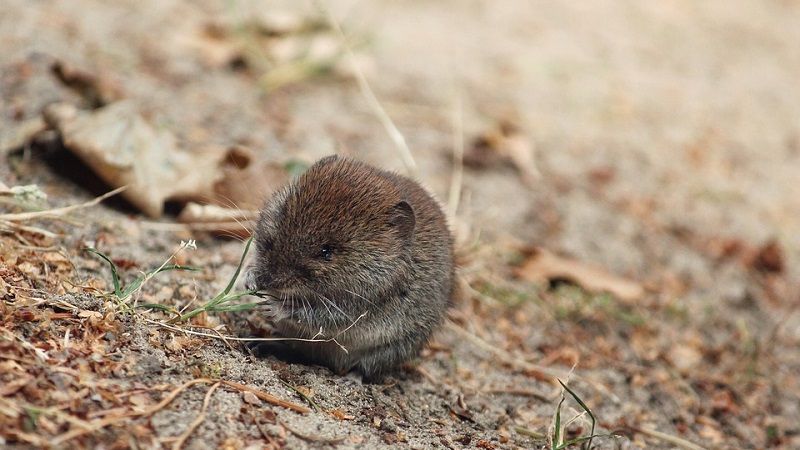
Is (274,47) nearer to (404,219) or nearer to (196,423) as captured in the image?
(404,219)

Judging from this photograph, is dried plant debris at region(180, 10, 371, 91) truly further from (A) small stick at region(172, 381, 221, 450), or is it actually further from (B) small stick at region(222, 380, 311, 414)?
(A) small stick at region(172, 381, 221, 450)

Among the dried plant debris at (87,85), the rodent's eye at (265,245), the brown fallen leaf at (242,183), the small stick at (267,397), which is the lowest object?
the small stick at (267,397)

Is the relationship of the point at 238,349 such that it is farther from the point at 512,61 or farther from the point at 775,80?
the point at 775,80

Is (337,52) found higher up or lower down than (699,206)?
higher up

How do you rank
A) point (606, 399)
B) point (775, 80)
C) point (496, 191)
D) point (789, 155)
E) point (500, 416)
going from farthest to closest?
point (775, 80)
point (789, 155)
point (496, 191)
point (606, 399)
point (500, 416)

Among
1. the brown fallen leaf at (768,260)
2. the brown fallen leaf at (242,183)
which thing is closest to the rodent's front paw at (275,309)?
the brown fallen leaf at (242,183)

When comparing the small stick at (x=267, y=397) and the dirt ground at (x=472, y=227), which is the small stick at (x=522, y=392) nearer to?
the dirt ground at (x=472, y=227)

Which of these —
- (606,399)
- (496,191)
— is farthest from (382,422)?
(496,191)

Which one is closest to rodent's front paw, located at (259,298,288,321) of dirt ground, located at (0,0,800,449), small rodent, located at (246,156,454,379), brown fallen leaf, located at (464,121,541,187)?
small rodent, located at (246,156,454,379)

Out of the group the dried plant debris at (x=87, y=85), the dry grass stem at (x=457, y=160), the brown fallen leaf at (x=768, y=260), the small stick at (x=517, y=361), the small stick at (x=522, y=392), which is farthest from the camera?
the brown fallen leaf at (x=768, y=260)
